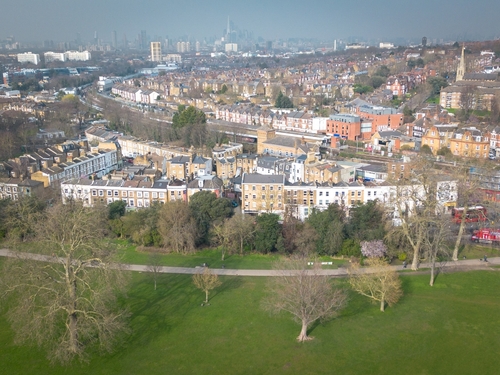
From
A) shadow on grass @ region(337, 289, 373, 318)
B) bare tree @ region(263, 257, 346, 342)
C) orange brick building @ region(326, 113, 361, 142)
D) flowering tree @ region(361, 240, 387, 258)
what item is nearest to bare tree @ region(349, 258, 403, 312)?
shadow on grass @ region(337, 289, 373, 318)

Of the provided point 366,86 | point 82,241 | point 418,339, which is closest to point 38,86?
point 366,86

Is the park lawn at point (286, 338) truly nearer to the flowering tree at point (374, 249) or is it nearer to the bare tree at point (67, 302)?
the bare tree at point (67, 302)

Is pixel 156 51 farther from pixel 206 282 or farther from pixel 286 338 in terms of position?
pixel 286 338

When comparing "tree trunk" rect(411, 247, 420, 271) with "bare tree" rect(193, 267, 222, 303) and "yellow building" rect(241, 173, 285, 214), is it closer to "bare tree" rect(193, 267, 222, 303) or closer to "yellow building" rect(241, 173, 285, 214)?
"yellow building" rect(241, 173, 285, 214)

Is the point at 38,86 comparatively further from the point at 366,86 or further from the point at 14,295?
the point at 14,295

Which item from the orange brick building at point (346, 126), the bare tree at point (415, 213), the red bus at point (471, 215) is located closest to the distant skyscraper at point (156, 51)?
the orange brick building at point (346, 126)

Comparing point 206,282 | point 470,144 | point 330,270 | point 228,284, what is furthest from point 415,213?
point 470,144
